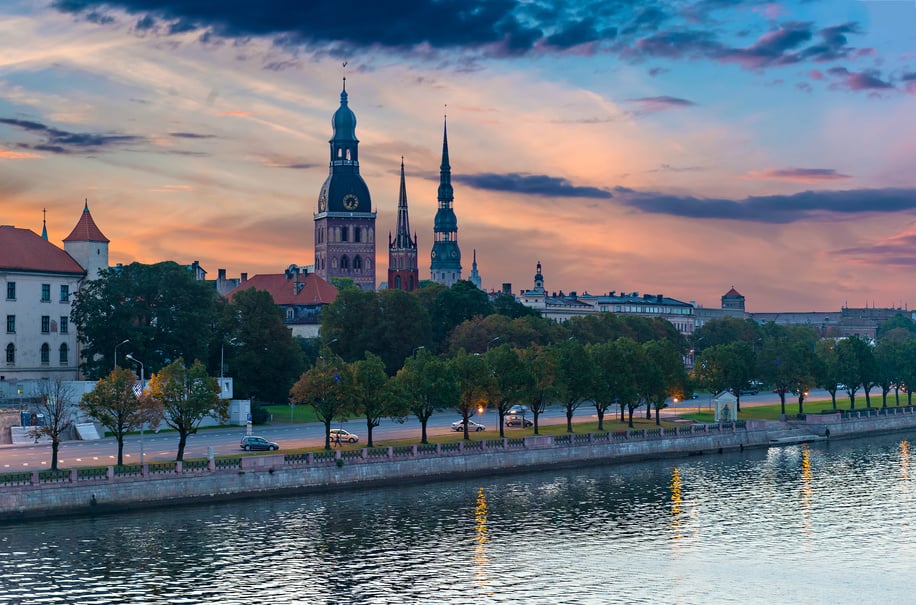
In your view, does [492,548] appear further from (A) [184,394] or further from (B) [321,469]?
(A) [184,394]

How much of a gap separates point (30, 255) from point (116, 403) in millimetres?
54768

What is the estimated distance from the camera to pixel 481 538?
273ft

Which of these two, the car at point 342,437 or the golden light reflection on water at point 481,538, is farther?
the car at point 342,437

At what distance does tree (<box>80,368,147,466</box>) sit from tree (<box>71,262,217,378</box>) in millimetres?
38437

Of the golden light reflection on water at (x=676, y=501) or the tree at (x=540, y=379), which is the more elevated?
the tree at (x=540, y=379)

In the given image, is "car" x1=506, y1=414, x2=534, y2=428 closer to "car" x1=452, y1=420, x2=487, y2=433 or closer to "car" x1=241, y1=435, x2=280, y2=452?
"car" x1=452, y1=420, x2=487, y2=433

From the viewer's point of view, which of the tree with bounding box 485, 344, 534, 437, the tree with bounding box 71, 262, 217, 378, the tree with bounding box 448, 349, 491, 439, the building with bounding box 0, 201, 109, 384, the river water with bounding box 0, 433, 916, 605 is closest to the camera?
the river water with bounding box 0, 433, 916, 605

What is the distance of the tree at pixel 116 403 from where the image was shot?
100938mm

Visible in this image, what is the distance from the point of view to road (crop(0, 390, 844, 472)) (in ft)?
332

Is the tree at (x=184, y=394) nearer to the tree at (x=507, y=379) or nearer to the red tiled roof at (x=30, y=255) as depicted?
the tree at (x=507, y=379)

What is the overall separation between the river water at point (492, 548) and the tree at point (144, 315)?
48249mm

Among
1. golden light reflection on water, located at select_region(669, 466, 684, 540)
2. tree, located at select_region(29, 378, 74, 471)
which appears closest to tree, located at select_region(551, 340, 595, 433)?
golden light reflection on water, located at select_region(669, 466, 684, 540)

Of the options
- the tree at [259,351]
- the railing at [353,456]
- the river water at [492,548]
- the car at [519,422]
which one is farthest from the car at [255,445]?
the tree at [259,351]

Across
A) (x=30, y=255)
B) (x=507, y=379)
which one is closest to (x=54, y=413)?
(x=507, y=379)
